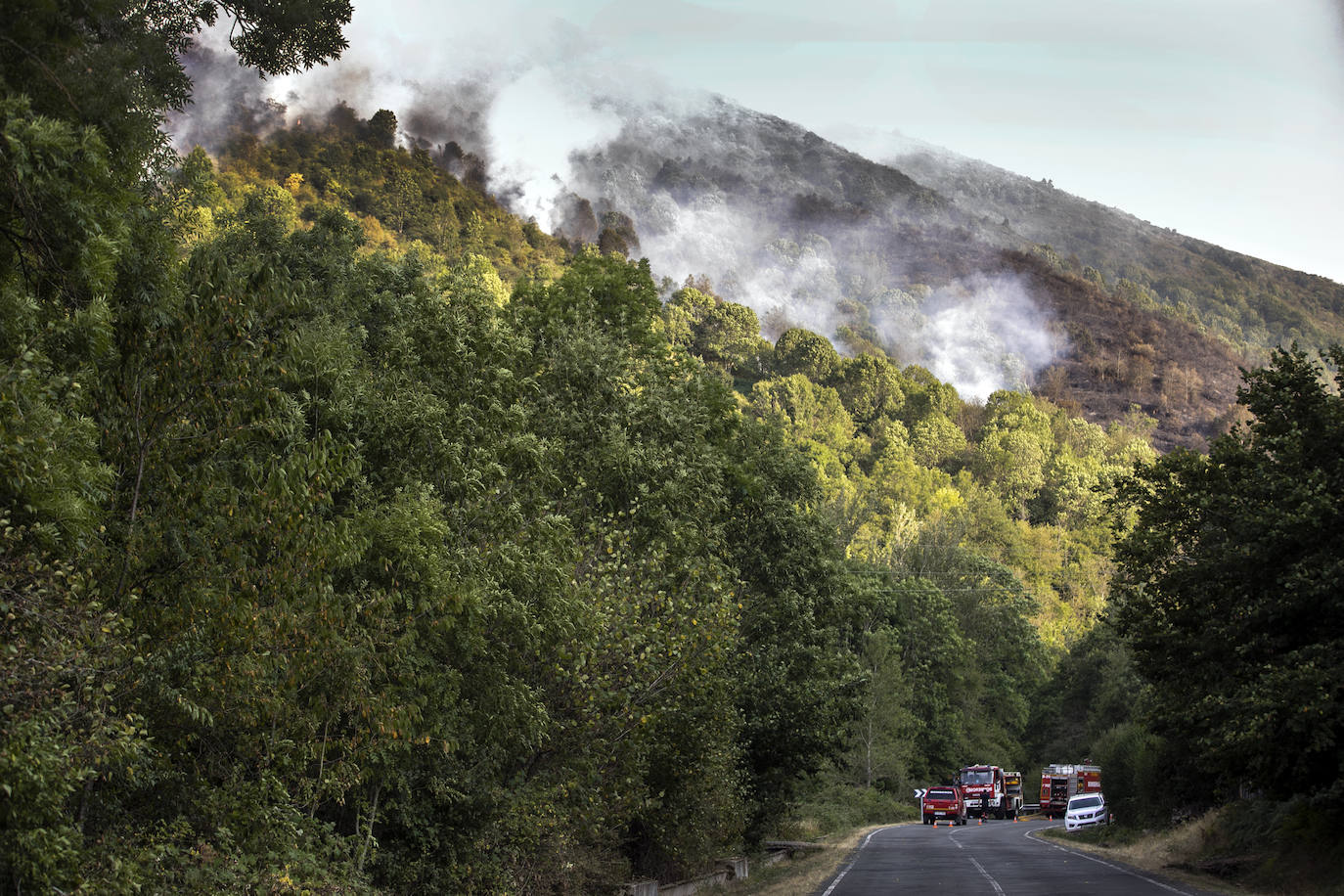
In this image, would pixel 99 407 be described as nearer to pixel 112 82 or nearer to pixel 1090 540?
pixel 112 82

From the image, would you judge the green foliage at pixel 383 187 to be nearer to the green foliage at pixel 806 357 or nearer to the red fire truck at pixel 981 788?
the green foliage at pixel 806 357

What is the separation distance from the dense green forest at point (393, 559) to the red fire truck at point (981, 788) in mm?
40177

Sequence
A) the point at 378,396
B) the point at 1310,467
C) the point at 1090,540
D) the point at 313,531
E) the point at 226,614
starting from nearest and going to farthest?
the point at 226,614 < the point at 313,531 < the point at 378,396 < the point at 1310,467 < the point at 1090,540

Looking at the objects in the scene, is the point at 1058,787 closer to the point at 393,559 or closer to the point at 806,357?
the point at 393,559

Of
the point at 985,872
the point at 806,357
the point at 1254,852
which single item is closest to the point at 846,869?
the point at 985,872

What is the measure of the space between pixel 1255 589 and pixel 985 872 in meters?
10.3

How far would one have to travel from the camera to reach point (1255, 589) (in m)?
25.0

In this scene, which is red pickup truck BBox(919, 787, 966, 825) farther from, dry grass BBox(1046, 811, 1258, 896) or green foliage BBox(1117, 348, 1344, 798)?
green foliage BBox(1117, 348, 1344, 798)

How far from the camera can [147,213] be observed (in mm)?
10273

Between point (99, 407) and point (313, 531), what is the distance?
6.09 feet

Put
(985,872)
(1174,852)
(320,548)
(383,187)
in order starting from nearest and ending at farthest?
(320,548) < (985,872) < (1174,852) < (383,187)

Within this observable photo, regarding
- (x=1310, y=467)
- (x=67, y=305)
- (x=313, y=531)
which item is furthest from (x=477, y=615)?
(x=1310, y=467)

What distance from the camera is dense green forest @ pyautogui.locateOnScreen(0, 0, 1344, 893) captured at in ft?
27.7

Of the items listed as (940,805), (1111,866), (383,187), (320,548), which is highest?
(383,187)
